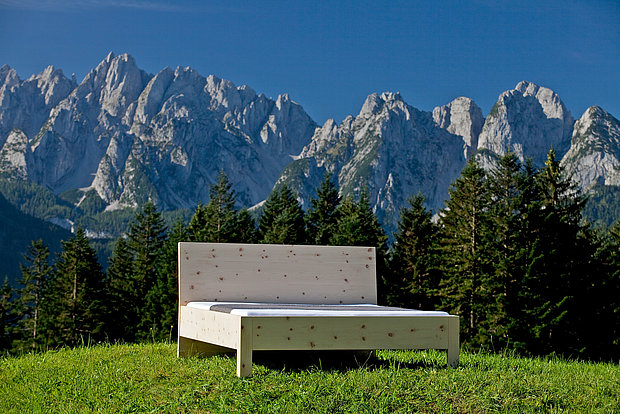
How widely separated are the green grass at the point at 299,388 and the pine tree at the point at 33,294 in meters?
45.8

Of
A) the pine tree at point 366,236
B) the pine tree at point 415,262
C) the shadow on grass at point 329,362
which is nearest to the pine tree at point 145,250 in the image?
the pine tree at point 366,236

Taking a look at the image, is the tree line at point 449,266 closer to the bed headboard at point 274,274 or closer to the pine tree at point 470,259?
the pine tree at point 470,259

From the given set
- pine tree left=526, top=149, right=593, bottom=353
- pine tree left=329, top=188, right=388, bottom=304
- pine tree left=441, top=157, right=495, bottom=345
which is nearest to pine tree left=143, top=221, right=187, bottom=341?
A: pine tree left=329, top=188, right=388, bottom=304

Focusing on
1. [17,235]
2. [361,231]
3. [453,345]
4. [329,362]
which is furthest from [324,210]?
[17,235]

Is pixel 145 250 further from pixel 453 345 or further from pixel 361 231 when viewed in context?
pixel 453 345

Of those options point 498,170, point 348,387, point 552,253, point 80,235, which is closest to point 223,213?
point 80,235

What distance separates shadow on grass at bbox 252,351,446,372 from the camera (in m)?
5.79

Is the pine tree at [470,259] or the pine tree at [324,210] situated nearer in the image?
the pine tree at [470,259]

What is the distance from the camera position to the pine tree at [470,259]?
29.8 meters

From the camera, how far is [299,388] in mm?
4566

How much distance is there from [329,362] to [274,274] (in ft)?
6.03

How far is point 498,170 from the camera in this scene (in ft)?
103

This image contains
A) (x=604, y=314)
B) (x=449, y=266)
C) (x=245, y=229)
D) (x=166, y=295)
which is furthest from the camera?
(x=245, y=229)

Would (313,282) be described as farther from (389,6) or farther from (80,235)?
(80,235)
